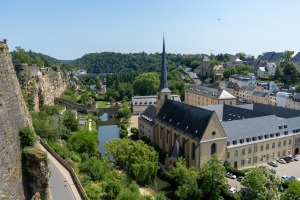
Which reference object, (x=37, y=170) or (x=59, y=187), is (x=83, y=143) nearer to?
(x=59, y=187)

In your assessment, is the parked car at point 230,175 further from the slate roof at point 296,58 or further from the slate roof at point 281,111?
the slate roof at point 296,58

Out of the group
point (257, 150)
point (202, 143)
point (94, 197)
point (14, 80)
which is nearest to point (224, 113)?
point (257, 150)

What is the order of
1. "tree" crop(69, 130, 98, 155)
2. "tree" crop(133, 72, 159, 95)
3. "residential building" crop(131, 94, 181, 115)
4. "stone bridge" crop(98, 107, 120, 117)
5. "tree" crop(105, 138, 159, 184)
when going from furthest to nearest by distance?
"tree" crop(133, 72, 159, 95) → "stone bridge" crop(98, 107, 120, 117) → "residential building" crop(131, 94, 181, 115) → "tree" crop(69, 130, 98, 155) → "tree" crop(105, 138, 159, 184)

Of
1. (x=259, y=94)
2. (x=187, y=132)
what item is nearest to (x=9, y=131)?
(x=187, y=132)

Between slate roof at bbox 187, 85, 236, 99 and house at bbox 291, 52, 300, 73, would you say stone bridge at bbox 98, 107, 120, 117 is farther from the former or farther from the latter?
house at bbox 291, 52, 300, 73

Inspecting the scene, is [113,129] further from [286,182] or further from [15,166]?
[15,166]

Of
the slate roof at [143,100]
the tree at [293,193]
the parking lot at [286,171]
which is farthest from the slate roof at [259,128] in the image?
the slate roof at [143,100]

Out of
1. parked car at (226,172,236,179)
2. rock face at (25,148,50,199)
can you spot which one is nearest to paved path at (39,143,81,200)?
rock face at (25,148,50,199)
